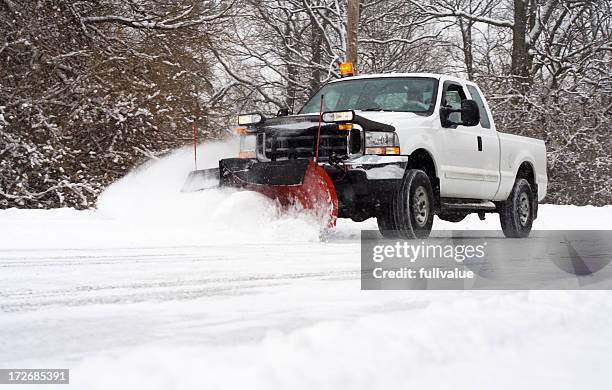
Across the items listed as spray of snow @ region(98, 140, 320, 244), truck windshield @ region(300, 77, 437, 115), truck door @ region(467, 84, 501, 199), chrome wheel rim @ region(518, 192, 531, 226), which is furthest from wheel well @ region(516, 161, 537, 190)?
spray of snow @ region(98, 140, 320, 244)

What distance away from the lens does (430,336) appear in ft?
11.3

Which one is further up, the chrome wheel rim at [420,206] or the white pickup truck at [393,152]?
the white pickup truck at [393,152]

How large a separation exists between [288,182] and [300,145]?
2.31 ft

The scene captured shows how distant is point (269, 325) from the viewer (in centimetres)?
370

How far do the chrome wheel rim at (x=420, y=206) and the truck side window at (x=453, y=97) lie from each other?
121 cm

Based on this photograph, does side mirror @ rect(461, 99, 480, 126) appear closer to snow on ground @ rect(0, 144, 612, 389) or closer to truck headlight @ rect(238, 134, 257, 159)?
truck headlight @ rect(238, 134, 257, 159)

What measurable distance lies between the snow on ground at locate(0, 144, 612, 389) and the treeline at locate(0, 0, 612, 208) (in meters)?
8.07

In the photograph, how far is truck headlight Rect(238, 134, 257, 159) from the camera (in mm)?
9586

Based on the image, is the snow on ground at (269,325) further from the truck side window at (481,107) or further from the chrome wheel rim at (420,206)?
the truck side window at (481,107)

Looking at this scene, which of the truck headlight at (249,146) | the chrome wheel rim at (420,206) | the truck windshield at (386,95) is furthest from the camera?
the truck windshield at (386,95)

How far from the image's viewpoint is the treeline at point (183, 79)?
1504 cm

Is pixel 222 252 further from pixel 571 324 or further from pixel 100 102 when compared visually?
pixel 100 102

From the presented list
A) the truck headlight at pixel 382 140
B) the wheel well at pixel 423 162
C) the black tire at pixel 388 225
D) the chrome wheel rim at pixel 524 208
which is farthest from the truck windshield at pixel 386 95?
the chrome wheel rim at pixel 524 208

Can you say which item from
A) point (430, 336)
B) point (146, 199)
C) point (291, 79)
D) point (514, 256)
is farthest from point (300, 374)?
point (291, 79)
